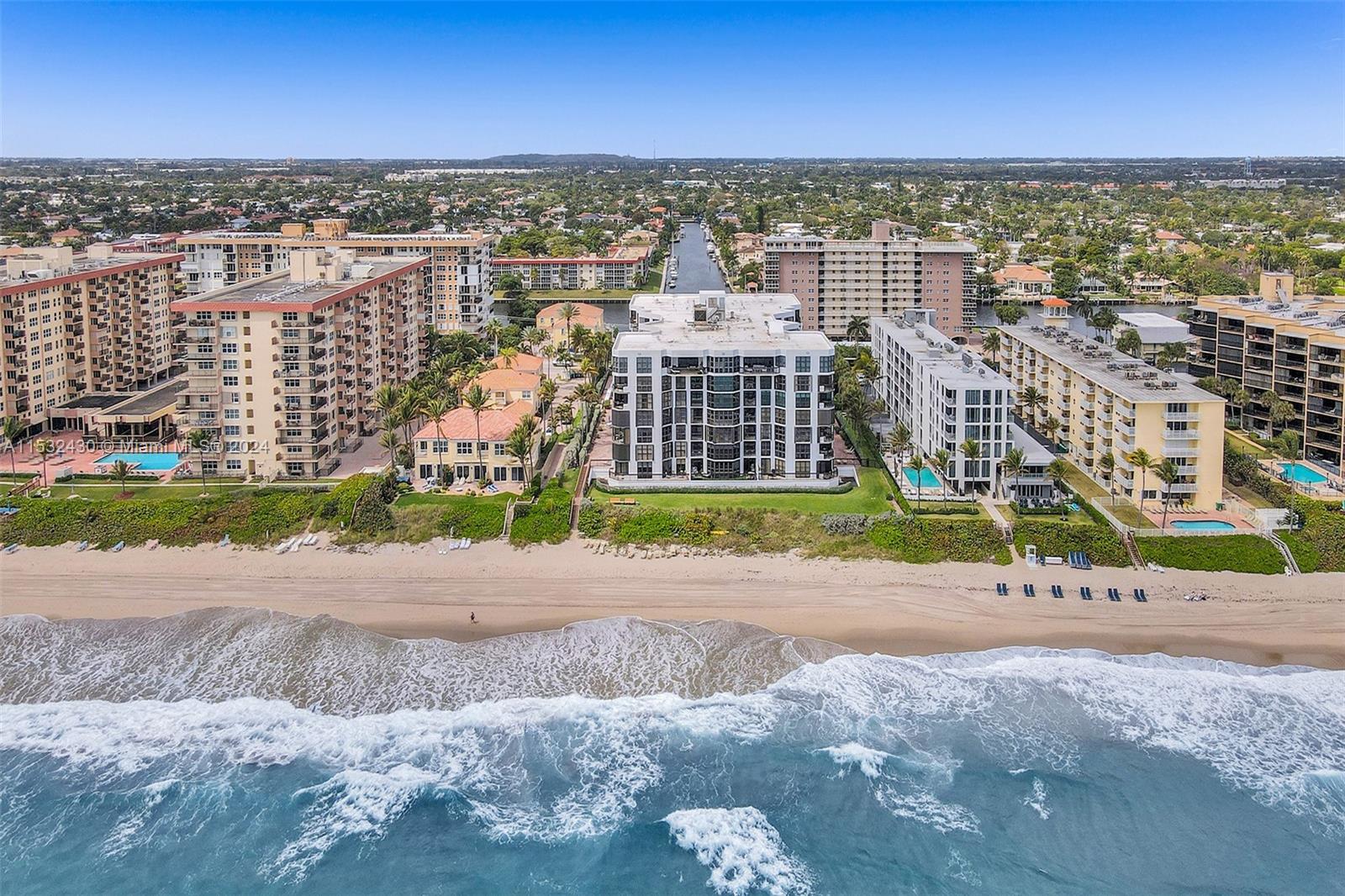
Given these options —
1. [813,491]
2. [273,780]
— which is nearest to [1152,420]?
[813,491]

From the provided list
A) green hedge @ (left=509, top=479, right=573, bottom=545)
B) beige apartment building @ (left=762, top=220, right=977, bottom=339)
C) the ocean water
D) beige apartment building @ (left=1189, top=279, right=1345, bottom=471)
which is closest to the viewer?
the ocean water

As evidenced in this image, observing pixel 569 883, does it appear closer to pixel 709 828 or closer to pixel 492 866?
pixel 492 866

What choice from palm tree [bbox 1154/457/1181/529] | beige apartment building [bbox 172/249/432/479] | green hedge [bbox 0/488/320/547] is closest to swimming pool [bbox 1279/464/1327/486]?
palm tree [bbox 1154/457/1181/529]

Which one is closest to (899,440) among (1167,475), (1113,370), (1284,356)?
(1167,475)

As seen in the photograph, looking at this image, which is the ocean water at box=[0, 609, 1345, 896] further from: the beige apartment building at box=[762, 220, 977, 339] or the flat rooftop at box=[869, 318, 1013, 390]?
the beige apartment building at box=[762, 220, 977, 339]

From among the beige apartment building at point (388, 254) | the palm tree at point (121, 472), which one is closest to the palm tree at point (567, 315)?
the beige apartment building at point (388, 254)
